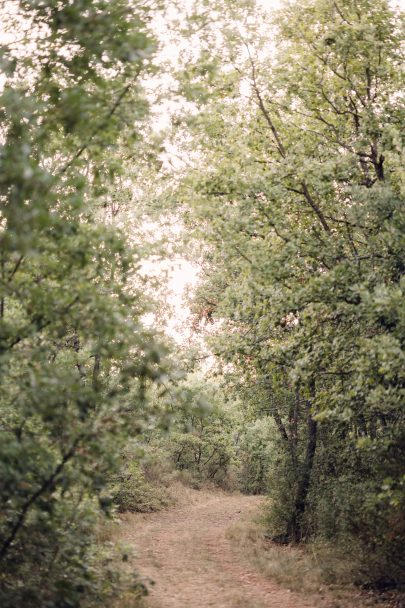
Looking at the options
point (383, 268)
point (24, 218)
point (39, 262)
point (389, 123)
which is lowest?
point (24, 218)

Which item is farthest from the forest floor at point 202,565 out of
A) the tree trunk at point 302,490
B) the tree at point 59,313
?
the tree trunk at point 302,490

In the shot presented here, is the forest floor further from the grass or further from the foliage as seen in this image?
the foliage

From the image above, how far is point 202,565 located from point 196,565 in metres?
0.14

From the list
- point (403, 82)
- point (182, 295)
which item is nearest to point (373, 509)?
point (403, 82)

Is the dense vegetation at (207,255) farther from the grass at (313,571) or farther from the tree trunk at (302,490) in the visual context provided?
the grass at (313,571)

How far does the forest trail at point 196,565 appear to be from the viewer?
9.42 m

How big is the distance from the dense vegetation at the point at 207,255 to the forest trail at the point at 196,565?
6.10ft

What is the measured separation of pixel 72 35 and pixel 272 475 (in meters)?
13.7

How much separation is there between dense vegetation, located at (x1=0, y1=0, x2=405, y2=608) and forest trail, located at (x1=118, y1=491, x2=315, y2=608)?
186cm

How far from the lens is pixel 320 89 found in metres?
10.3

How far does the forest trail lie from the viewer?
942 cm

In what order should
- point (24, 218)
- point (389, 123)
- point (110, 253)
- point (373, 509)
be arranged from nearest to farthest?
point (24, 218), point (110, 253), point (373, 509), point (389, 123)

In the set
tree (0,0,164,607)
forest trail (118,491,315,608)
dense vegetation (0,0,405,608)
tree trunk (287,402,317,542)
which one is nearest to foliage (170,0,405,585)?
dense vegetation (0,0,405,608)

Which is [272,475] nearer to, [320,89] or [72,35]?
[320,89]
